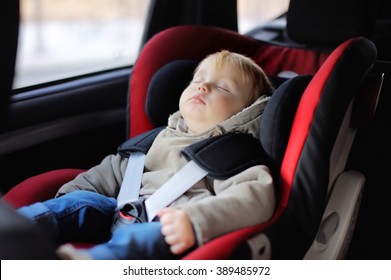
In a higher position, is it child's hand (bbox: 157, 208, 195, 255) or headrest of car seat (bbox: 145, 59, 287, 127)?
headrest of car seat (bbox: 145, 59, 287, 127)

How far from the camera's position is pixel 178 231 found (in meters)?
1.18

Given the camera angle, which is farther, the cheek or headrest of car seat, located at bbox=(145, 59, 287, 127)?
headrest of car seat, located at bbox=(145, 59, 287, 127)

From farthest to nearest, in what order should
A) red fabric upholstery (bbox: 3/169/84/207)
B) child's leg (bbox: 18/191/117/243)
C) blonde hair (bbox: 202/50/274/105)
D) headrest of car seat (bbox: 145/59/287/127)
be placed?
1. headrest of car seat (bbox: 145/59/287/127)
2. blonde hair (bbox: 202/50/274/105)
3. red fabric upholstery (bbox: 3/169/84/207)
4. child's leg (bbox: 18/191/117/243)

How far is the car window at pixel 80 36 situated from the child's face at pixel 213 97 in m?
0.74

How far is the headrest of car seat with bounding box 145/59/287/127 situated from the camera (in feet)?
5.54

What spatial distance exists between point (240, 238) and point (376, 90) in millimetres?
585

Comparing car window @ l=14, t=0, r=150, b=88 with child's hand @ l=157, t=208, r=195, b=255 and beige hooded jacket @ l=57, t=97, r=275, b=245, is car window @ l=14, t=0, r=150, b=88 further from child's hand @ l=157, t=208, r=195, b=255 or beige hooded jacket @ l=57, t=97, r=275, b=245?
child's hand @ l=157, t=208, r=195, b=255

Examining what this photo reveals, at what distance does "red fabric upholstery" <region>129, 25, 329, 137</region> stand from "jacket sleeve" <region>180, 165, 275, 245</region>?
58cm

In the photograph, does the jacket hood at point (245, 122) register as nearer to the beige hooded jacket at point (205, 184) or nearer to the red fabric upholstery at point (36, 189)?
the beige hooded jacket at point (205, 184)

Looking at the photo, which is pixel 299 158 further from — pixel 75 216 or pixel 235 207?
pixel 75 216

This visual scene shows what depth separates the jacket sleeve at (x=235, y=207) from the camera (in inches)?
46.6

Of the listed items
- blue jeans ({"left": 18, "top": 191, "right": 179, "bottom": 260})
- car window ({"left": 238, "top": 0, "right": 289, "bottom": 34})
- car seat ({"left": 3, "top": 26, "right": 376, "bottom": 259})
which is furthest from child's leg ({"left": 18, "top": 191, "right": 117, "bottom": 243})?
car window ({"left": 238, "top": 0, "right": 289, "bottom": 34})

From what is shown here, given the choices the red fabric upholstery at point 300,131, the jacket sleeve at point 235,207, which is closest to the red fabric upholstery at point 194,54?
the red fabric upholstery at point 300,131
